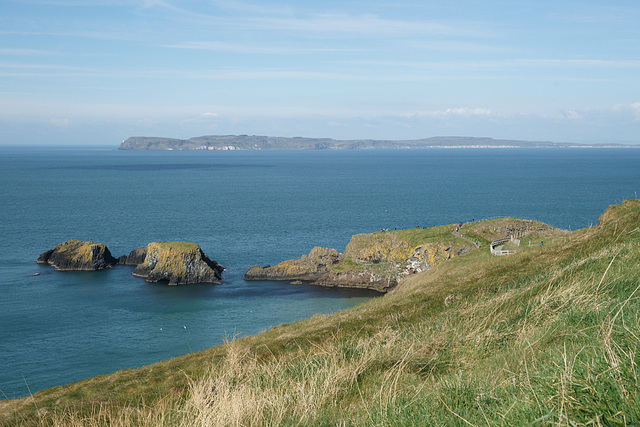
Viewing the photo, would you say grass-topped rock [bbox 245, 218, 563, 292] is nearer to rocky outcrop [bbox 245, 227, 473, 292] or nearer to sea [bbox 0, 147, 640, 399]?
rocky outcrop [bbox 245, 227, 473, 292]

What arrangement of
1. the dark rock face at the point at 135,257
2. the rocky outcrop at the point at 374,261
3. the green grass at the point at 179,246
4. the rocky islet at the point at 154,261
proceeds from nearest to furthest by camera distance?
the rocky outcrop at the point at 374,261
the rocky islet at the point at 154,261
the green grass at the point at 179,246
the dark rock face at the point at 135,257

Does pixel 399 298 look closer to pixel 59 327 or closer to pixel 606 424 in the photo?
pixel 606 424

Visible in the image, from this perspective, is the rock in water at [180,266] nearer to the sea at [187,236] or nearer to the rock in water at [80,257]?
the sea at [187,236]

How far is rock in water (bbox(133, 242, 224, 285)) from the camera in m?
66.2

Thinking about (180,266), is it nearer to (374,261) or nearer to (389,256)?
(374,261)

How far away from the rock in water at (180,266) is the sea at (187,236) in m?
1.75

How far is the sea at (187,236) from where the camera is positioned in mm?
45531

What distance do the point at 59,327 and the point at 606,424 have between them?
172 feet

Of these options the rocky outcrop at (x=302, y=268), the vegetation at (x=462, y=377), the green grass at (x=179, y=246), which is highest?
the vegetation at (x=462, y=377)

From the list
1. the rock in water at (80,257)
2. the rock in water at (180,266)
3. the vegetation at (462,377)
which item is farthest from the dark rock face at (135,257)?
the vegetation at (462,377)

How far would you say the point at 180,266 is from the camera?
67.0m

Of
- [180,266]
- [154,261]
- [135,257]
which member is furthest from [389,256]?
[135,257]

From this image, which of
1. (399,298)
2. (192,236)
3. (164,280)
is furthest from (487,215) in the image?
(399,298)

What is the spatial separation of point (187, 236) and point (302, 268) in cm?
2939
